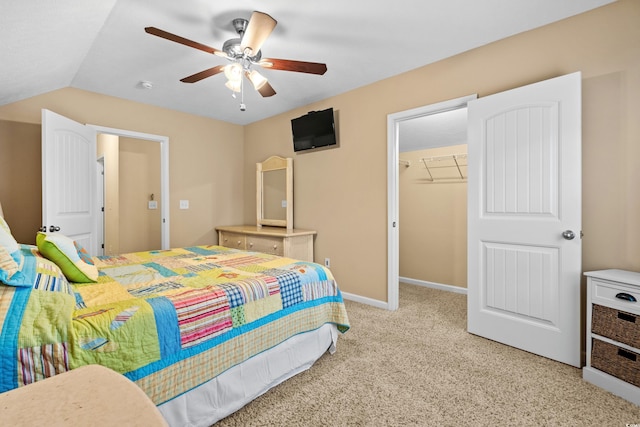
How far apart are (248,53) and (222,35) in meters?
0.49

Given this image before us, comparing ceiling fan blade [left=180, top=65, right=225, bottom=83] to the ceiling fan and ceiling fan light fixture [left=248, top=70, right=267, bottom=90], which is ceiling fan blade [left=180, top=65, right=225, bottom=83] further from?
ceiling fan light fixture [left=248, top=70, right=267, bottom=90]

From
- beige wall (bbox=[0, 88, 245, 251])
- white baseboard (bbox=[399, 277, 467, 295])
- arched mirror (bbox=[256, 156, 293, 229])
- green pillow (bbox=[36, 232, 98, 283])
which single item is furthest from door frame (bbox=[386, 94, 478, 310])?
beige wall (bbox=[0, 88, 245, 251])

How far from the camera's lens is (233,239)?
Result: 4.27m

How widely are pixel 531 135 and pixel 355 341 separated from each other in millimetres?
2066

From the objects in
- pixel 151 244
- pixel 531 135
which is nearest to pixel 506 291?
pixel 531 135

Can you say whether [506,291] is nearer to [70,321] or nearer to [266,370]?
[266,370]

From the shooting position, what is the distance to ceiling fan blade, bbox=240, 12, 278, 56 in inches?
69.5

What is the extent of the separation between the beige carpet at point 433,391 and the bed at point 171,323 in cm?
18

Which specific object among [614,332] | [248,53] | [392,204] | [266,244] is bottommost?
[614,332]

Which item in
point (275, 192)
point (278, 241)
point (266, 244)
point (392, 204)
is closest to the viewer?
point (392, 204)

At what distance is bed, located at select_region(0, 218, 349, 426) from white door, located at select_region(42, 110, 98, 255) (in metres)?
0.97

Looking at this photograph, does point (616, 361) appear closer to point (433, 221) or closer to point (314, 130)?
point (433, 221)

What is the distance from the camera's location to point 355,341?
246 cm

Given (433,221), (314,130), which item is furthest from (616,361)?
(314,130)
